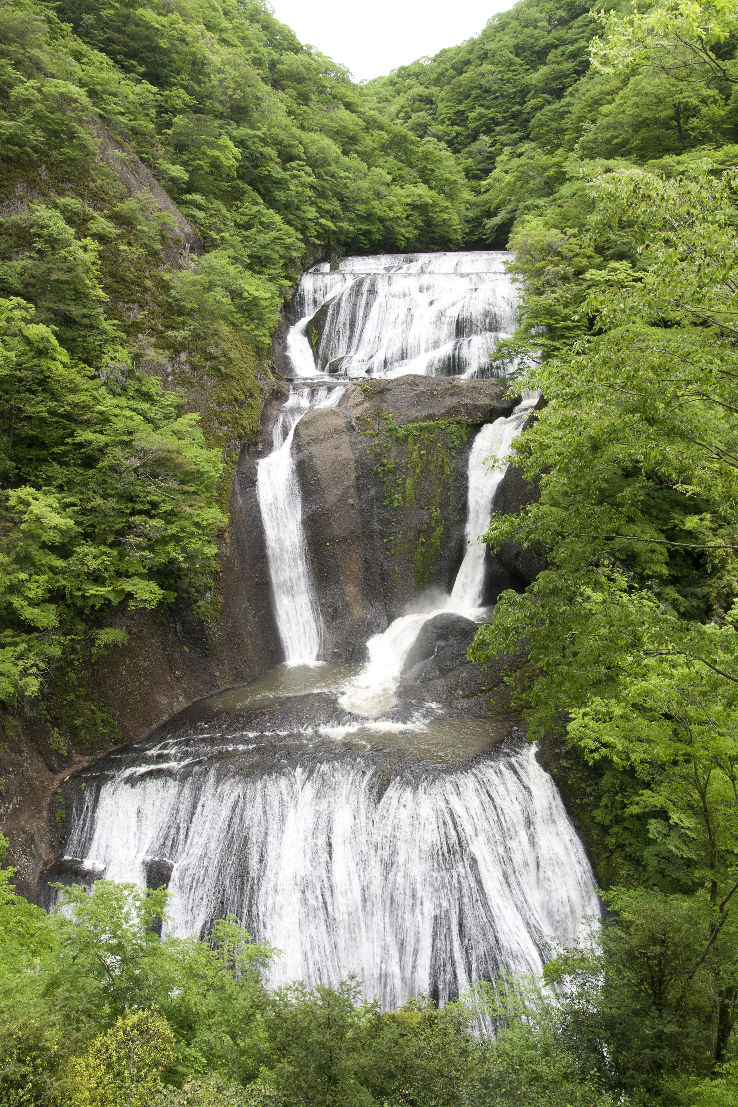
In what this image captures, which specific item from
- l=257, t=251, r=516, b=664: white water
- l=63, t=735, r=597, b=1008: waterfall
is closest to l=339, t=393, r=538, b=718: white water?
l=257, t=251, r=516, b=664: white water

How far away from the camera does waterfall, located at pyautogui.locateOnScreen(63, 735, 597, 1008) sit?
27.5 feet

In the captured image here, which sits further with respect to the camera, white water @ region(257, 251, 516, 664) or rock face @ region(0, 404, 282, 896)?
white water @ region(257, 251, 516, 664)

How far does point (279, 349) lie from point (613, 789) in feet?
56.7

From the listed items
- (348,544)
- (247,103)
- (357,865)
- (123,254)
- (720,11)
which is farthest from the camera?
(247,103)

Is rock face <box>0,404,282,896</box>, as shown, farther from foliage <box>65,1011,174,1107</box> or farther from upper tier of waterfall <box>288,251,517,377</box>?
foliage <box>65,1011,174,1107</box>

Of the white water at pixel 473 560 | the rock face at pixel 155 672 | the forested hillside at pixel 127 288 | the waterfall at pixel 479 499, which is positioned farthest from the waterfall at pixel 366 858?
the waterfall at pixel 479 499

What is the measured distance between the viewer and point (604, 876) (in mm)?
8961

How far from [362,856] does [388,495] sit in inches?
379

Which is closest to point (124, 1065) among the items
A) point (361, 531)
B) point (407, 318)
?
point (361, 531)

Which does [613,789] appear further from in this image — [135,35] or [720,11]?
[135,35]

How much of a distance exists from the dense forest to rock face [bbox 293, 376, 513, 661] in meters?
2.26

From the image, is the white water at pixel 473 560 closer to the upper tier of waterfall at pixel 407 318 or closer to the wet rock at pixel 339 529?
the wet rock at pixel 339 529

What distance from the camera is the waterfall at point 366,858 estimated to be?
8375mm

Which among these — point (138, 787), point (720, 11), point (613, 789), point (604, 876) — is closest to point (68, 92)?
point (720, 11)
